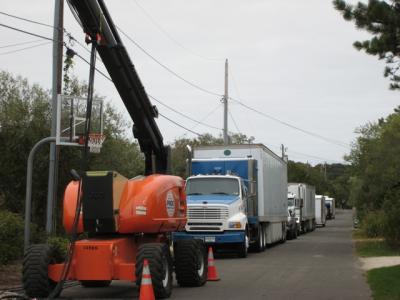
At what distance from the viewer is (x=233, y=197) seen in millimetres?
22578

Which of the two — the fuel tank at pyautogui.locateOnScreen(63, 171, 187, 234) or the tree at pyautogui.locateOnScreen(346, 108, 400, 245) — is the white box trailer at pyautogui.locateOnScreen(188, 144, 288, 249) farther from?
the fuel tank at pyautogui.locateOnScreen(63, 171, 187, 234)

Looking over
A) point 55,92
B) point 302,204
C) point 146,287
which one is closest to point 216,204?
point 55,92

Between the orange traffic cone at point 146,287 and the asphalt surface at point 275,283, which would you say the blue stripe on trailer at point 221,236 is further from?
the orange traffic cone at point 146,287

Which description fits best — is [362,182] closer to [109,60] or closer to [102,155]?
[102,155]

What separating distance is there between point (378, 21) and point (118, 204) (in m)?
5.56

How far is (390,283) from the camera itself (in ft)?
47.0

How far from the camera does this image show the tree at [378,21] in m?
10.9

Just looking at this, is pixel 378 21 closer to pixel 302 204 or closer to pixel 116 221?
pixel 116 221

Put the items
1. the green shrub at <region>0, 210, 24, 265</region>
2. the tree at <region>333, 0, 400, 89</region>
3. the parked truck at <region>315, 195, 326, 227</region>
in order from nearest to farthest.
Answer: the tree at <region>333, 0, 400, 89</region>, the green shrub at <region>0, 210, 24, 265</region>, the parked truck at <region>315, 195, 326, 227</region>

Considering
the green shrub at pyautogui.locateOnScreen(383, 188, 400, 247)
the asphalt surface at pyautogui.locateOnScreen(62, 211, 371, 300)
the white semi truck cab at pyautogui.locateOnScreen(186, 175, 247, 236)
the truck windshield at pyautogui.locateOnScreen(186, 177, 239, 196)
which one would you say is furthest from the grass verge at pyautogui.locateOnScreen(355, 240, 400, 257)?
the truck windshield at pyautogui.locateOnScreen(186, 177, 239, 196)

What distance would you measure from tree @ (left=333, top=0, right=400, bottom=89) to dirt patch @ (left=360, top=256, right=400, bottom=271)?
875 cm

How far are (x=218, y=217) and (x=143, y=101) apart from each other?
343 inches

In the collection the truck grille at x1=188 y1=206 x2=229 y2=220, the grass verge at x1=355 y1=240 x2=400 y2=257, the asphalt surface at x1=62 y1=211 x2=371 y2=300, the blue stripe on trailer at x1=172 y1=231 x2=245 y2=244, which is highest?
the truck grille at x1=188 y1=206 x2=229 y2=220

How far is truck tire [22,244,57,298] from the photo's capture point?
11812mm
